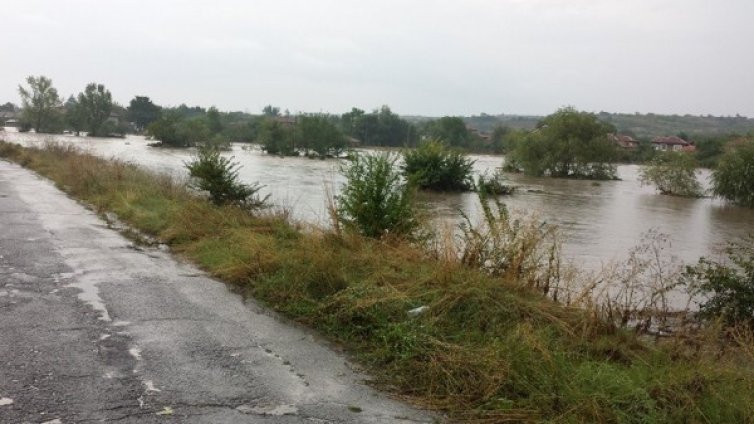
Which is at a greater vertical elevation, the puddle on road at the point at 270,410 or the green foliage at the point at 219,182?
the green foliage at the point at 219,182

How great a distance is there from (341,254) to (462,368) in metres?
3.67

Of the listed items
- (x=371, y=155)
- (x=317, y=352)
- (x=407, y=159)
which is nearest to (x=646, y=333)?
(x=317, y=352)

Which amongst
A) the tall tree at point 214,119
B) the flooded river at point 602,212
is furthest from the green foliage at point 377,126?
the flooded river at point 602,212

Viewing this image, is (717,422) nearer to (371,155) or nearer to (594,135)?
(371,155)

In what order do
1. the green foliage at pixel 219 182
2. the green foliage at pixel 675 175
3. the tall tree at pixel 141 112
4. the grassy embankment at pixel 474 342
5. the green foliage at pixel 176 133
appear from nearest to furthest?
1. the grassy embankment at pixel 474 342
2. the green foliage at pixel 219 182
3. the green foliage at pixel 675 175
4. the green foliage at pixel 176 133
5. the tall tree at pixel 141 112

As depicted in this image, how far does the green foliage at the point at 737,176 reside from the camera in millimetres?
41844

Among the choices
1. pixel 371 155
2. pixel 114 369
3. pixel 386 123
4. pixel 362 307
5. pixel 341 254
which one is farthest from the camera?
pixel 386 123

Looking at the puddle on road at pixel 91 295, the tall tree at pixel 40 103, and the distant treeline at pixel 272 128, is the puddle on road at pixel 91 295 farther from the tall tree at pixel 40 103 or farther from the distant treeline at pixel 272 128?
the tall tree at pixel 40 103

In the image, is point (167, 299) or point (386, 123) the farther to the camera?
point (386, 123)

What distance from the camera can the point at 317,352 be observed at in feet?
18.9

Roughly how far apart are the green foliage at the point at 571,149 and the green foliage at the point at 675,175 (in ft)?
33.0

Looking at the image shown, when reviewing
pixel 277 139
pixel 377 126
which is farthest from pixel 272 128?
pixel 377 126

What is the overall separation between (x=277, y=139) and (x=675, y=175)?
49.9m

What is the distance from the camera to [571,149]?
202ft
